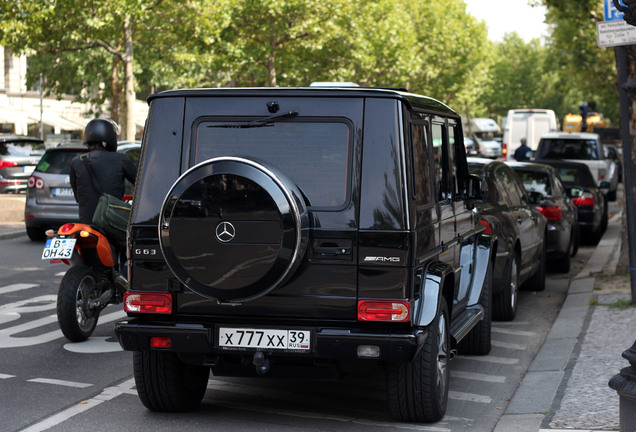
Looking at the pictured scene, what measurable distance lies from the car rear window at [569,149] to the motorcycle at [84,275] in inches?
685

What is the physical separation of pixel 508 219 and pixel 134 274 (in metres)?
5.14

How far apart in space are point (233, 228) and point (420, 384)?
1.39 meters

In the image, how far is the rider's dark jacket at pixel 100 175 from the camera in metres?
8.84

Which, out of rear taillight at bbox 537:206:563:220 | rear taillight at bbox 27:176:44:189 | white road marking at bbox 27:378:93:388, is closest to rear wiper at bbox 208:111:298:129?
white road marking at bbox 27:378:93:388

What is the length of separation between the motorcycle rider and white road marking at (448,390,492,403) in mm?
3593

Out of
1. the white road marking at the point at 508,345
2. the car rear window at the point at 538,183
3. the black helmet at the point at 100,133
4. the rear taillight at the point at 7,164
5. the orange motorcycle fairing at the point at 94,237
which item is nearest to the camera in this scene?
the orange motorcycle fairing at the point at 94,237

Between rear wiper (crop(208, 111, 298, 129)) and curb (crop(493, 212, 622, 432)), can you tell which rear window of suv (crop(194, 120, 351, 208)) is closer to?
rear wiper (crop(208, 111, 298, 129))

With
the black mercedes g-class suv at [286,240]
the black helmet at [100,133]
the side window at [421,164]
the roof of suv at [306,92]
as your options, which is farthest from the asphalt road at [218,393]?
the black helmet at [100,133]

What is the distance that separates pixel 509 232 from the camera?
981 cm

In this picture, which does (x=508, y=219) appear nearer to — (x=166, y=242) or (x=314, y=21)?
(x=166, y=242)

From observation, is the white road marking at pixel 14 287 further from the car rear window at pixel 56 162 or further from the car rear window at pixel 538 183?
the car rear window at pixel 538 183

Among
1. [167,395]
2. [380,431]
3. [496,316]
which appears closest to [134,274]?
[167,395]

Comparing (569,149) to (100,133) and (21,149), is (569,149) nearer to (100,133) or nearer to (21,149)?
(21,149)

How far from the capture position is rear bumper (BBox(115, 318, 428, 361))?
5371 millimetres
